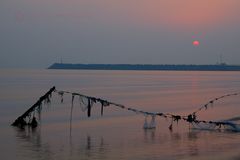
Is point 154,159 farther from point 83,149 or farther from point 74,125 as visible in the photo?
point 74,125

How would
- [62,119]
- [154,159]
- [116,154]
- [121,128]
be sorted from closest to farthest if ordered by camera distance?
[154,159] < [116,154] < [121,128] < [62,119]

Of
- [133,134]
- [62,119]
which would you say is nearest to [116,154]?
[133,134]

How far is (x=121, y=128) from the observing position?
27.1m

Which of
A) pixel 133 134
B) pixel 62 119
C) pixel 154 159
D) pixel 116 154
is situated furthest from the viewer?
pixel 62 119

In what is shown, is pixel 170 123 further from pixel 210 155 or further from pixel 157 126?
pixel 210 155

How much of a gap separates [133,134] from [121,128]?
9.81 ft

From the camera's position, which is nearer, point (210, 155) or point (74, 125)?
point (210, 155)

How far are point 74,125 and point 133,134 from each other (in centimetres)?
577

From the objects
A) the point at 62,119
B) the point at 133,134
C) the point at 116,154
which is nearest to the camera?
the point at 116,154

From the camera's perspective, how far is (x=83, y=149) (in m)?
19.4

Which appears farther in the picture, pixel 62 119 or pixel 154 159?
pixel 62 119

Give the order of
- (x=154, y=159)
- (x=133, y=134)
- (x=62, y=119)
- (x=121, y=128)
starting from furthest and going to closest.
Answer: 1. (x=62, y=119)
2. (x=121, y=128)
3. (x=133, y=134)
4. (x=154, y=159)

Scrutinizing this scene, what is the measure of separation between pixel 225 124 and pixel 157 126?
4534 mm

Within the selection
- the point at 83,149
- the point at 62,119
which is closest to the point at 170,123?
the point at 62,119
